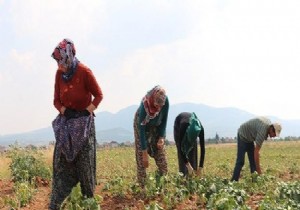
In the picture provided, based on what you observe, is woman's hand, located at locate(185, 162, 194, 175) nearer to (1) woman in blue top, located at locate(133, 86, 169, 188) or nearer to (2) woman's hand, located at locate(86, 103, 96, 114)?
(1) woman in blue top, located at locate(133, 86, 169, 188)

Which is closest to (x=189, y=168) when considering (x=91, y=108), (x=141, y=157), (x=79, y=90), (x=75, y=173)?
(x=141, y=157)

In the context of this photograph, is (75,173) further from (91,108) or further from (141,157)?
(141,157)

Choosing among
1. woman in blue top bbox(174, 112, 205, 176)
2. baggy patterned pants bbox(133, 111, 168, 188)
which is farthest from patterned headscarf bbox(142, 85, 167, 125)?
woman in blue top bbox(174, 112, 205, 176)

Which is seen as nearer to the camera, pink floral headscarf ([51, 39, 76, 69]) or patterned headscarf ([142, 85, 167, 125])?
pink floral headscarf ([51, 39, 76, 69])

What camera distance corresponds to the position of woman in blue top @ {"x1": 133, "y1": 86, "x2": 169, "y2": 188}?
5859 mm

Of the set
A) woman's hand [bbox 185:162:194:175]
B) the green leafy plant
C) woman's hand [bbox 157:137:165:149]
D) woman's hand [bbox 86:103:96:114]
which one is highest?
woman's hand [bbox 86:103:96:114]

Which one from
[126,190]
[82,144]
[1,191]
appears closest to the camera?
[82,144]

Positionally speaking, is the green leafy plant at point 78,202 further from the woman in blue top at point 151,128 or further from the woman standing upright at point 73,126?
the woman in blue top at point 151,128

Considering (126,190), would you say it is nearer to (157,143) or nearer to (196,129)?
(157,143)

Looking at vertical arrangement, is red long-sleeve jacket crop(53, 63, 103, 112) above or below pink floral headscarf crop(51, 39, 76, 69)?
below

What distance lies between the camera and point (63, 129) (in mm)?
5012

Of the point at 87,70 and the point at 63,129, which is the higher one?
the point at 87,70

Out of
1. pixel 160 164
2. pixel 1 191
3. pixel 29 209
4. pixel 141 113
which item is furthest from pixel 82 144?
pixel 1 191

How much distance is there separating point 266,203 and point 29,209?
11.7 ft
